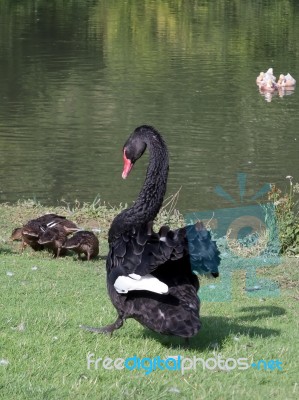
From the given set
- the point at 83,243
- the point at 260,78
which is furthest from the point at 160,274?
the point at 260,78

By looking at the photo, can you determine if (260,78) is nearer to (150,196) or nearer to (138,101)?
(138,101)

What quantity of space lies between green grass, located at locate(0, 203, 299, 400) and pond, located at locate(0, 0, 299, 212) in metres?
6.23

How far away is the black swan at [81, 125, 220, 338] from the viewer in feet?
18.4

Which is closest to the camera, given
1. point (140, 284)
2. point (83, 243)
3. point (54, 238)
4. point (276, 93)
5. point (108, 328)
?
point (140, 284)

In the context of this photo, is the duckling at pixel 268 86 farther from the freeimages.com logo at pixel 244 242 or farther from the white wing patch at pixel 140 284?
the white wing patch at pixel 140 284

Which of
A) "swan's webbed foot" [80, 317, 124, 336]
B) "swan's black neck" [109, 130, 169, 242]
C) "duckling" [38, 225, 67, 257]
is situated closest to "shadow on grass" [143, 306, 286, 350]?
"swan's webbed foot" [80, 317, 124, 336]

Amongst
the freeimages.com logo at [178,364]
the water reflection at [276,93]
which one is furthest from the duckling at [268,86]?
the freeimages.com logo at [178,364]

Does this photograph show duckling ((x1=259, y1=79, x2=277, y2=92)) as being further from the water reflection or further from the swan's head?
the swan's head

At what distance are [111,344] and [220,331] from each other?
911 mm

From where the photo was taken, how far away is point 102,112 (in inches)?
839

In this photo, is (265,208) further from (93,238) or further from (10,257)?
(10,257)

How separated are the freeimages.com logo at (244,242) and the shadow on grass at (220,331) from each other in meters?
0.84

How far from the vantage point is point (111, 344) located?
6.07 m

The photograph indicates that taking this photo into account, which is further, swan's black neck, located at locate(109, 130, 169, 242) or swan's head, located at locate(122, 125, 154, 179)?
swan's head, located at locate(122, 125, 154, 179)
